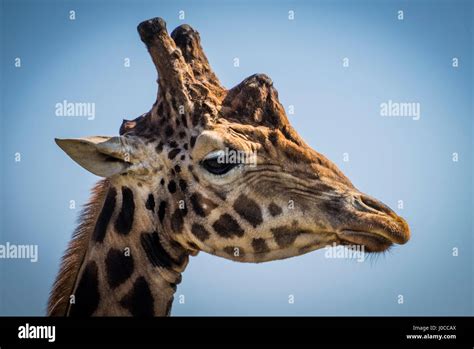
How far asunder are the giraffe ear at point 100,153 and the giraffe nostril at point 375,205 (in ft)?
9.13

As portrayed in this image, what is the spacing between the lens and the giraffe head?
6.90 meters

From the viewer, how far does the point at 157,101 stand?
7.96m

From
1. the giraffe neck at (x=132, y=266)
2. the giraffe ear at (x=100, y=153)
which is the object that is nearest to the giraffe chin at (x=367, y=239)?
the giraffe neck at (x=132, y=266)

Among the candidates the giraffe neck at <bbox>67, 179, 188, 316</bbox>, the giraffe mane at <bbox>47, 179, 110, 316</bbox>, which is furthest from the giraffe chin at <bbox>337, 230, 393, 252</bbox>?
the giraffe mane at <bbox>47, 179, 110, 316</bbox>

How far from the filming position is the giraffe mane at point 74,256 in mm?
8078

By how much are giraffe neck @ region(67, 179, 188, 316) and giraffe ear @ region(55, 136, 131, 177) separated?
0.92ft

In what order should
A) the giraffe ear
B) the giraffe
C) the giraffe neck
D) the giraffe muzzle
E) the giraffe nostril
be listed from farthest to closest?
1. the giraffe neck
2. the giraffe ear
3. the giraffe
4. the giraffe nostril
5. the giraffe muzzle

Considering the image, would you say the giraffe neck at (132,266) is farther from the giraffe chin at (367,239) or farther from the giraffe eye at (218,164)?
the giraffe chin at (367,239)

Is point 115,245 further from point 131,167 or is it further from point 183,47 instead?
point 183,47

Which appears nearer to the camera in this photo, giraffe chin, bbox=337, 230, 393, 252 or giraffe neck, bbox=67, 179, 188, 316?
giraffe chin, bbox=337, 230, 393, 252

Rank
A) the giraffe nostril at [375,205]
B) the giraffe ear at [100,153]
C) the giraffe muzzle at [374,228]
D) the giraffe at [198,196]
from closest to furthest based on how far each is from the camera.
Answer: the giraffe muzzle at [374,228] < the giraffe nostril at [375,205] < the giraffe at [198,196] < the giraffe ear at [100,153]

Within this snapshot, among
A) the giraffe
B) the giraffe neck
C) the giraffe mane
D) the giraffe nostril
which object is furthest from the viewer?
the giraffe mane

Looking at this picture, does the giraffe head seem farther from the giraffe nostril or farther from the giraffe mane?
the giraffe mane

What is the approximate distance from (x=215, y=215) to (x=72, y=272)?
2.34 m
